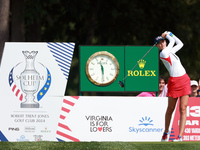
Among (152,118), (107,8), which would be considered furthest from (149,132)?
(107,8)

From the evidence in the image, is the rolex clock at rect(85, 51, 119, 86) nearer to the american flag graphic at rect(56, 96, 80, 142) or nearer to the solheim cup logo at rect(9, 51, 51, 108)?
the american flag graphic at rect(56, 96, 80, 142)

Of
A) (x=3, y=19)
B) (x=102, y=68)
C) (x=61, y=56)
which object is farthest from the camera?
(x=3, y=19)

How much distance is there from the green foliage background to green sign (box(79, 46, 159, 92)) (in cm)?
1272

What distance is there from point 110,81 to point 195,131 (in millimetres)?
1871

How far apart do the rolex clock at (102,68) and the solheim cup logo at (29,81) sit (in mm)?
1001

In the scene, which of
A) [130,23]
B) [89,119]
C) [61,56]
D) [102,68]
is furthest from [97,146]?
[130,23]

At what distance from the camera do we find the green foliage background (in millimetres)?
26395

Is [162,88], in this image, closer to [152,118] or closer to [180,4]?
[152,118]

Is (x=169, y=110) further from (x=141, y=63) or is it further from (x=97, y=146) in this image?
(x=97, y=146)

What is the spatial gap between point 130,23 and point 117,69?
14.4m

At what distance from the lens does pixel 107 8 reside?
26547mm

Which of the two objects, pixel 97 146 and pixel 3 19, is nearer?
pixel 97 146

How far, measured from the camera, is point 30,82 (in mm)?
11898

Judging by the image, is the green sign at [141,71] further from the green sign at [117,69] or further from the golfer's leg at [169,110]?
the golfer's leg at [169,110]
